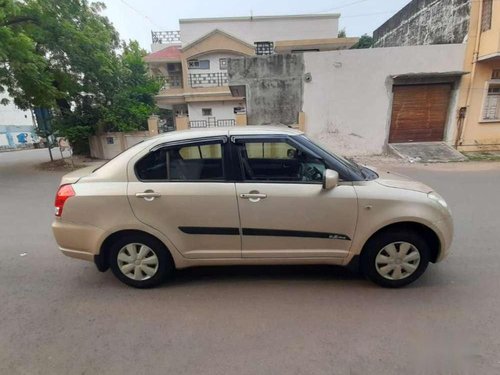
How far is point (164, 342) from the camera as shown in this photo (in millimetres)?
2332

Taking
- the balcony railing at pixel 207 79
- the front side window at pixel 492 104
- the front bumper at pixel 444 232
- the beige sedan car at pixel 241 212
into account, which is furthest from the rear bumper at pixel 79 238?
the balcony railing at pixel 207 79

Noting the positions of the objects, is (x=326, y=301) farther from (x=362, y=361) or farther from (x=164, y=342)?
(x=164, y=342)

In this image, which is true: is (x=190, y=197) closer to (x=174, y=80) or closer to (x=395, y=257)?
(x=395, y=257)

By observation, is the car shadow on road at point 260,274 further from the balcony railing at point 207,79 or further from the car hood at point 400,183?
the balcony railing at point 207,79

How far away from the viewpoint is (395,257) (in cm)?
287

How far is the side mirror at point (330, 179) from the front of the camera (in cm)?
263

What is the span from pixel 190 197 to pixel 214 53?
22.5m

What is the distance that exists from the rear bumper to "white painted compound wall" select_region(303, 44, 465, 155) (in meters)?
10.6

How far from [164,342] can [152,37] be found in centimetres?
3153

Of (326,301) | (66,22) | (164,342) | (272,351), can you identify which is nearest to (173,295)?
(164,342)

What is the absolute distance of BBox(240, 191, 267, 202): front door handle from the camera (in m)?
2.76

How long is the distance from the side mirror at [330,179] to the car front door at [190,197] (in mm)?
850

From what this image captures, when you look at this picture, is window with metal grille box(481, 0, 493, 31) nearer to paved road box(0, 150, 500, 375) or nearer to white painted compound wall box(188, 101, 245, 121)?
paved road box(0, 150, 500, 375)

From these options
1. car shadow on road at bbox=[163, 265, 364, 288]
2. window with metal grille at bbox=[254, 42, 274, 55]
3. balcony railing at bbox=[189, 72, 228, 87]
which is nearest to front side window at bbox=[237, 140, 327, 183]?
car shadow on road at bbox=[163, 265, 364, 288]
